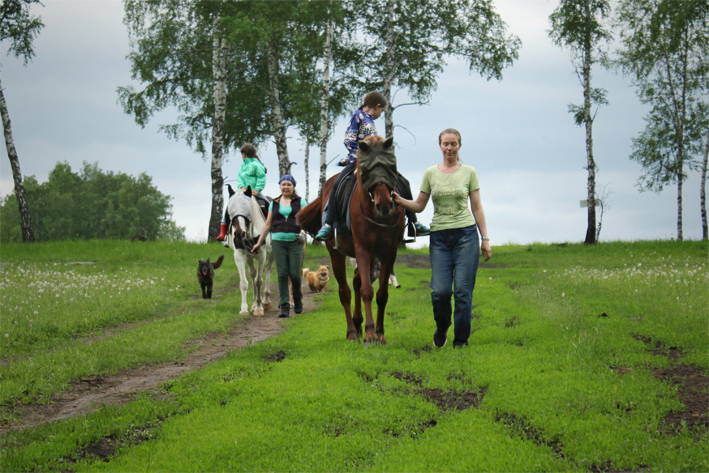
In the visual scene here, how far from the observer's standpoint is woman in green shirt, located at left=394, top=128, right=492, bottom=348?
284 inches

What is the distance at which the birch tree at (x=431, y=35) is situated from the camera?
1078 inches

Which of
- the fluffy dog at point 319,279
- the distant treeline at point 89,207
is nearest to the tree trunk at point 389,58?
the fluffy dog at point 319,279

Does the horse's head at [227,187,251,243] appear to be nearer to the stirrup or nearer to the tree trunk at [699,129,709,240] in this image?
the stirrup

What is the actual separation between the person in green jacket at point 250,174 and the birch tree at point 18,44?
62.6 ft

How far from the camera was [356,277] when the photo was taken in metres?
8.54

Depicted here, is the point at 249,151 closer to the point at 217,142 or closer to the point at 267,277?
the point at 267,277

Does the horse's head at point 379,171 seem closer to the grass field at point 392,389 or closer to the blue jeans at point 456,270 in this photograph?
the blue jeans at point 456,270

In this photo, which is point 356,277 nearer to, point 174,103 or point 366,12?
point 366,12

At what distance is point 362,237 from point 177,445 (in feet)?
12.0

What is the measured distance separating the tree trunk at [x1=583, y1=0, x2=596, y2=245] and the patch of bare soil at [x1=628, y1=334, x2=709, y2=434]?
22884 millimetres

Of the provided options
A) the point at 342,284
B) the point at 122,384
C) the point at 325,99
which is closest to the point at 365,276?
the point at 342,284

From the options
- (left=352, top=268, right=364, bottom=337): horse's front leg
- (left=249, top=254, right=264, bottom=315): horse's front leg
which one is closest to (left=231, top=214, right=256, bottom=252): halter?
(left=249, top=254, right=264, bottom=315): horse's front leg

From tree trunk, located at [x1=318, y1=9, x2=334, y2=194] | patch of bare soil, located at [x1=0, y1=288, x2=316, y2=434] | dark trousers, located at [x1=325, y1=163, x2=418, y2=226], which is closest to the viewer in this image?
patch of bare soil, located at [x1=0, y1=288, x2=316, y2=434]

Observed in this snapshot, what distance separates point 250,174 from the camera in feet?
41.4
